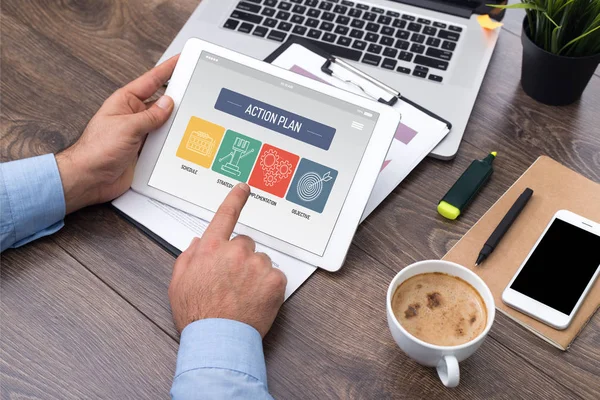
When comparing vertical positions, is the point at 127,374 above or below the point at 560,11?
below

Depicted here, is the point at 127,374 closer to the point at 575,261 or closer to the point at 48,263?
the point at 48,263

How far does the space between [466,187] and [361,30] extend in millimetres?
364

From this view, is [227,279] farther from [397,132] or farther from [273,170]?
[397,132]

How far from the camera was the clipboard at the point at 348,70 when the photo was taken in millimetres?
983

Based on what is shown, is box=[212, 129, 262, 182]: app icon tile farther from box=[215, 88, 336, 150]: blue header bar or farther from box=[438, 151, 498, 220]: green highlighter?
box=[438, 151, 498, 220]: green highlighter

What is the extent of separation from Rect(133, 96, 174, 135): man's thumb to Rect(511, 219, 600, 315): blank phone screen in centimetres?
52

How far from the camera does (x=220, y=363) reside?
0.75 meters

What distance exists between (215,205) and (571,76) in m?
0.57

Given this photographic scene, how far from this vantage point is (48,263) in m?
0.86

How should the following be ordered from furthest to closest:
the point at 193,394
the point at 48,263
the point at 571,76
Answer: the point at 571,76, the point at 48,263, the point at 193,394

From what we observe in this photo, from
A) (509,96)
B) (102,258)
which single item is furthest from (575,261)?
(102,258)

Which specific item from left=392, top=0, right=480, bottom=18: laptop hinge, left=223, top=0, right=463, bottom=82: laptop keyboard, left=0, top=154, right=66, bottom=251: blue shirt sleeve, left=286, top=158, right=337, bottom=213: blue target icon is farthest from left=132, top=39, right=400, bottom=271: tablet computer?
left=392, top=0, right=480, bottom=18: laptop hinge

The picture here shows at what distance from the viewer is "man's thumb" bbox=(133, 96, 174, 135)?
0.88m

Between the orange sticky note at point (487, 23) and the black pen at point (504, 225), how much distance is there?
0.35 metres
